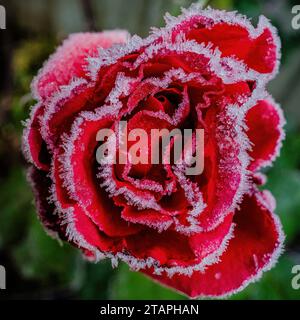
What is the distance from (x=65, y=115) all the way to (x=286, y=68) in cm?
74

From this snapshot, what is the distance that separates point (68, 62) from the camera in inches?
16.2

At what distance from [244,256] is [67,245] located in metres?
0.33

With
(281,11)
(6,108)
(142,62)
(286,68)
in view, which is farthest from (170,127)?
(286,68)

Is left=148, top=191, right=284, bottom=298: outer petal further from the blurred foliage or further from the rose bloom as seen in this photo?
the blurred foliage

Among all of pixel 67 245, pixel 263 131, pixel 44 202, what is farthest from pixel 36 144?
pixel 67 245

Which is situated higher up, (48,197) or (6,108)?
(6,108)

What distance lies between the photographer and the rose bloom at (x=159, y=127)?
35cm

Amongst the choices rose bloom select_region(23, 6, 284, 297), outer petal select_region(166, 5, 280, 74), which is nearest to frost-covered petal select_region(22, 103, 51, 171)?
rose bloom select_region(23, 6, 284, 297)

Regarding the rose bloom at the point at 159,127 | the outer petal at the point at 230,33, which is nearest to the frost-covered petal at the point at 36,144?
the rose bloom at the point at 159,127

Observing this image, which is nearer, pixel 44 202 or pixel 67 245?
pixel 44 202

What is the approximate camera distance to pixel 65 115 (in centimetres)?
36

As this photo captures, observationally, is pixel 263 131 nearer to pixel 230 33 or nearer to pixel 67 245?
pixel 230 33

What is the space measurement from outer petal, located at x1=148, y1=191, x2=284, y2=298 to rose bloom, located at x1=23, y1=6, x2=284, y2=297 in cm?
3
